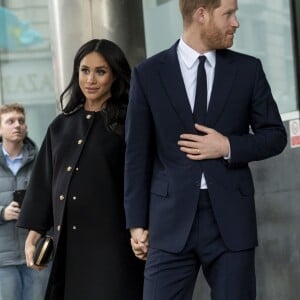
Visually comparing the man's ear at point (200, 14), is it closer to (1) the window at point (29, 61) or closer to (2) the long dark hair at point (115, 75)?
(2) the long dark hair at point (115, 75)

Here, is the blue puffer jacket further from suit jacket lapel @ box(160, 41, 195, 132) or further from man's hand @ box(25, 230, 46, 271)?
suit jacket lapel @ box(160, 41, 195, 132)

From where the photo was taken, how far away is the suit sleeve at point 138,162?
411 centimetres

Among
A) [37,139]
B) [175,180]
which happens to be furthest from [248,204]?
[37,139]

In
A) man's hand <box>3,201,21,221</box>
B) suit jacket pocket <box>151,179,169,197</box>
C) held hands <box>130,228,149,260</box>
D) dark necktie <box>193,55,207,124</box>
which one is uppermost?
dark necktie <box>193,55,207,124</box>

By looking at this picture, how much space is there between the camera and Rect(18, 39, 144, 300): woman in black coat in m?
4.61

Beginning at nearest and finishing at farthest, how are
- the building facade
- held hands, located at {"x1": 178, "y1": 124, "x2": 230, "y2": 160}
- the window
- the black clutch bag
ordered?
held hands, located at {"x1": 178, "y1": 124, "x2": 230, "y2": 160}
the black clutch bag
the building facade
the window

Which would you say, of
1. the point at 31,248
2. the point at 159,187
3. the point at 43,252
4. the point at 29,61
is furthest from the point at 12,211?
the point at 29,61

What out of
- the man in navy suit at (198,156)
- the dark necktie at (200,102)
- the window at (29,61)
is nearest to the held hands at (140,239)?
the man in navy suit at (198,156)

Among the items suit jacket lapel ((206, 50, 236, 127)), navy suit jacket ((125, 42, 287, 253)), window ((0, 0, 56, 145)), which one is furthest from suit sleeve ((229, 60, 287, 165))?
window ((0, 0, 56, 145))

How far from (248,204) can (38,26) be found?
6.08m

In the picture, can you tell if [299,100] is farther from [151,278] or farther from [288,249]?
[151,278]

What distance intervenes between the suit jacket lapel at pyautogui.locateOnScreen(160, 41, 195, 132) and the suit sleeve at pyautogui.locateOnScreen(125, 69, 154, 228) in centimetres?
12

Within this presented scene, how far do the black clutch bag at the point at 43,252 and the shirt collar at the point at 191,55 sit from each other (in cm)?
123

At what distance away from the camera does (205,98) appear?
13.3 ft
